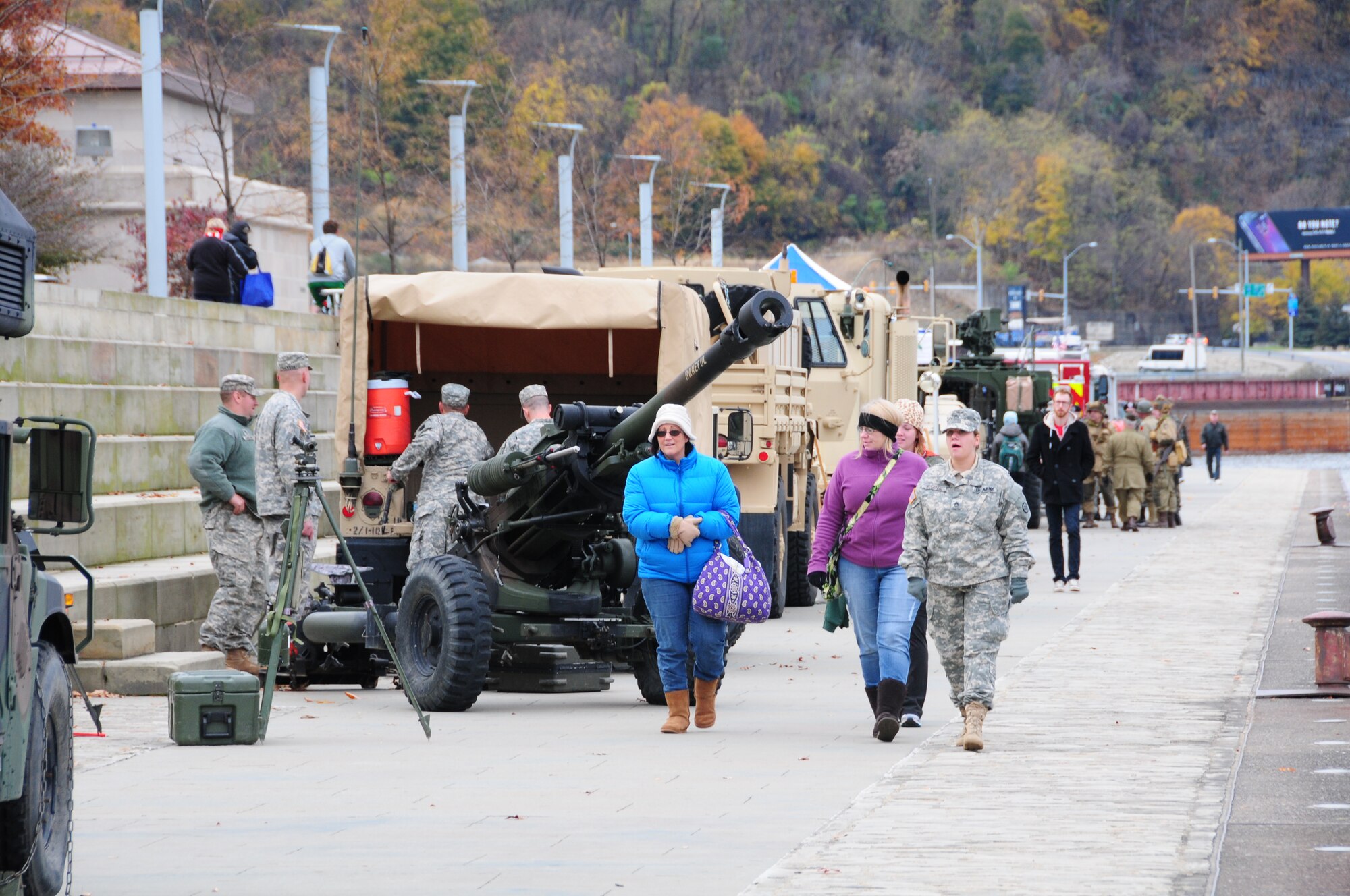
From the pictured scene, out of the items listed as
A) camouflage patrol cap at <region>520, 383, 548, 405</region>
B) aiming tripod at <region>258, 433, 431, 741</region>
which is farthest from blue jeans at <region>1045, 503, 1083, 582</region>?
aiming tripod at <region>258, 433, 431, 741</region>

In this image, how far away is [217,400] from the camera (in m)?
20.5

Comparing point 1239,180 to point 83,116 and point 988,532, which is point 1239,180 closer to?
point 83,116

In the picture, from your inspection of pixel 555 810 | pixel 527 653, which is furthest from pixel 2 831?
pixel 527 653

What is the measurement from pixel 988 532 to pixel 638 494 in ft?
6.03

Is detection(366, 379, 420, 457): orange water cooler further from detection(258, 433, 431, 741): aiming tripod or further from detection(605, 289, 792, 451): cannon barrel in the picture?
detection(258, 433, 431, 741): aiming tripod

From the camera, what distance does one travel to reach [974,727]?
1009 cm

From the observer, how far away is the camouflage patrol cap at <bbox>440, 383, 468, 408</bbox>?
42.8 ft

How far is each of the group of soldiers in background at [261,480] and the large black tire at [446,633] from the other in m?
0.78

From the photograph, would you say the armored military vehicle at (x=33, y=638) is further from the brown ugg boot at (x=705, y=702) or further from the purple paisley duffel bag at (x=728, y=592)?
the brown ugg boot at (x=705, y=702)

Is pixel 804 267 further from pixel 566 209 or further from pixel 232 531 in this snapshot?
pixel 232 531

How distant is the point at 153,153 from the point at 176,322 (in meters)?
5.37

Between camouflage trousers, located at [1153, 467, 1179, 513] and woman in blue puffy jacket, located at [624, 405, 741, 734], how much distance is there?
23.1 meters

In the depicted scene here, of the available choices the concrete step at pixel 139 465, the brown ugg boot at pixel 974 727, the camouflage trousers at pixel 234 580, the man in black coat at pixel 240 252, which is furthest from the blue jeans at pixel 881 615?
the man in black coat at pixel 240 252

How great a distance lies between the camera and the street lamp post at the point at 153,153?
2662cm
